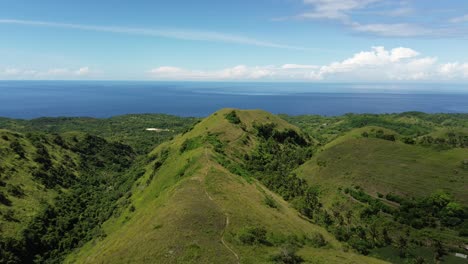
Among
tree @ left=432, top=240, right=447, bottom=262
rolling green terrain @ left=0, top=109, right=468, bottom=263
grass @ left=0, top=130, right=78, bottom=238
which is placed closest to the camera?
rolling green terrain @ left=0, top=109, right=468, bottom=263

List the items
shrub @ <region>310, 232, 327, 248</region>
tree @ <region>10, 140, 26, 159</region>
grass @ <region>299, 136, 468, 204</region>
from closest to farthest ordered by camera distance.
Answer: shrub @ <region>310, 232, 327, 248</region> < grass @ <region>299, 136, 468, 204</region> < tree @ <region>10, 140, 26, 159</region>

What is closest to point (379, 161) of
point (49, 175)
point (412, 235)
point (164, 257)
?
point (412, 235)

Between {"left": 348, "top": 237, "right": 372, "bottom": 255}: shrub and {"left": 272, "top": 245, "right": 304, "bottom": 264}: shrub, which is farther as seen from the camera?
{"left": 348, "top": 237, "right": 372, "bottom": 255}: shrub

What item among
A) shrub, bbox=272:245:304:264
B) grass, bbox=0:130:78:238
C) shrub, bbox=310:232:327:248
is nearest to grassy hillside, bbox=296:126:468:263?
shrub, bbox=310:232:327:248

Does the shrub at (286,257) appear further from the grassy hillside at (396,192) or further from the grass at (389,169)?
the grass at (389,169)

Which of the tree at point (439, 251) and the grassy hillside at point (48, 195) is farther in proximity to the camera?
the grassy hillside at point (48, 195)

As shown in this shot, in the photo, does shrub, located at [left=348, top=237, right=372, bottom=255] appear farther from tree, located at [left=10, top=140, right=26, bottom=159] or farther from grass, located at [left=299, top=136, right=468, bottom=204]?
tree, located at [left=10, top=140, right=26, bottom=159]

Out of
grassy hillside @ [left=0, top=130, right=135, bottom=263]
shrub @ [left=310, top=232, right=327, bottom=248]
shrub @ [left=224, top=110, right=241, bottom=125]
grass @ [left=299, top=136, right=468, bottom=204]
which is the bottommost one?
grassy hillside @ [left=0, top=130, right=135, bottom=263]

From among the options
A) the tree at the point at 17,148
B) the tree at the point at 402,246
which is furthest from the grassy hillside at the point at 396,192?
the tree at the point at 17,148

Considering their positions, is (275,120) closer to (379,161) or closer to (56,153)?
(379,161)
